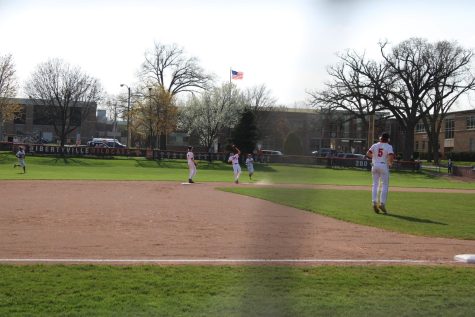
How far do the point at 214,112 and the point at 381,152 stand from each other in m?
58.3

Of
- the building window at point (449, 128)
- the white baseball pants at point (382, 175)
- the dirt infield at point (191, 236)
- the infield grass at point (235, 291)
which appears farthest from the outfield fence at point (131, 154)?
the infield grass at point (235, 291)

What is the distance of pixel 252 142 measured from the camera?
61.1 m

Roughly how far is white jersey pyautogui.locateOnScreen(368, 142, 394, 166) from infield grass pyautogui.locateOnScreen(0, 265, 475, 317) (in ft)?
22.7

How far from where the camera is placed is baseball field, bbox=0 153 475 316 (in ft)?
17.5

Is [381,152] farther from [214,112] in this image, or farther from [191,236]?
[214,112]

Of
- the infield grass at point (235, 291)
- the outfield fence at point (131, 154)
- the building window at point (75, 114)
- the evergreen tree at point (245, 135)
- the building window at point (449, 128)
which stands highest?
the building window at point (449, 128)

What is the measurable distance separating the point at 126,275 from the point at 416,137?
107841 mm

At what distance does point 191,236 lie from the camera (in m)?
9.96

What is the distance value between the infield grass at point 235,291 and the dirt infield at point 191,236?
3.17 ft

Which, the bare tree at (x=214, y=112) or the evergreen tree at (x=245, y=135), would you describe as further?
the bare tree at (x=214, y=112)

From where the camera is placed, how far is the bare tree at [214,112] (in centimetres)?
7081

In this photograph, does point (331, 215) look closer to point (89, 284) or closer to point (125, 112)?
point (89, 284)

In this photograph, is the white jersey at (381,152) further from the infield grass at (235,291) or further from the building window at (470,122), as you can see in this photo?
the building window at (470,122)

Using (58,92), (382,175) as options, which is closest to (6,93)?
(58,92)
